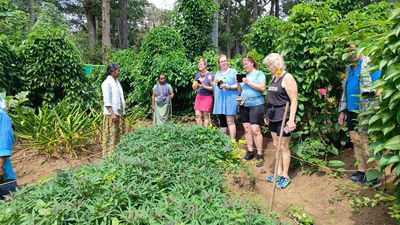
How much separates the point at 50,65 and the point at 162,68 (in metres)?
2.43

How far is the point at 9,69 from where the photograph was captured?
247 inches

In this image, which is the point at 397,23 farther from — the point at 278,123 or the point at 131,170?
the point at 131,170

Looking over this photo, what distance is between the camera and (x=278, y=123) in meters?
3.85

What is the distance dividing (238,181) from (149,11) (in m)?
40.4

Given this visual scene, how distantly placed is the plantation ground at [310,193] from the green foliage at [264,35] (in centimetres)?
333

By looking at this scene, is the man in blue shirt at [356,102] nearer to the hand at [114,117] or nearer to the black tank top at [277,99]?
the black tank top at [277,99]

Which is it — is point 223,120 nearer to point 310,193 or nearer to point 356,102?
point 310,193

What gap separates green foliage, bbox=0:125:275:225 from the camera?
1930 mm

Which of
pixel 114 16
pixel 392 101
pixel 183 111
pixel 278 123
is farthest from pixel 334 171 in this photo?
pixel 114 16

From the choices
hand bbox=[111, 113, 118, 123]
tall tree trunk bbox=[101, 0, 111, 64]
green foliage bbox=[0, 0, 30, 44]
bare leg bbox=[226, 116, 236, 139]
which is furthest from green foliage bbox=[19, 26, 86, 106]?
tall tree trunk bbox=[101, 0, 111, 64]

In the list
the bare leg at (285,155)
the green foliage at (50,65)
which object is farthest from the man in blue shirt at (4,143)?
the green foliage at (50,65)

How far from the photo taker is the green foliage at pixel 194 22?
9.08 m

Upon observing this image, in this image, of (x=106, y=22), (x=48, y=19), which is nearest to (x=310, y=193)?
(x=48, y=19)

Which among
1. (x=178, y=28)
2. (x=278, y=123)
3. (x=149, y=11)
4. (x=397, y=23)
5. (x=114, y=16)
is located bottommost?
(x=278, y=123)
